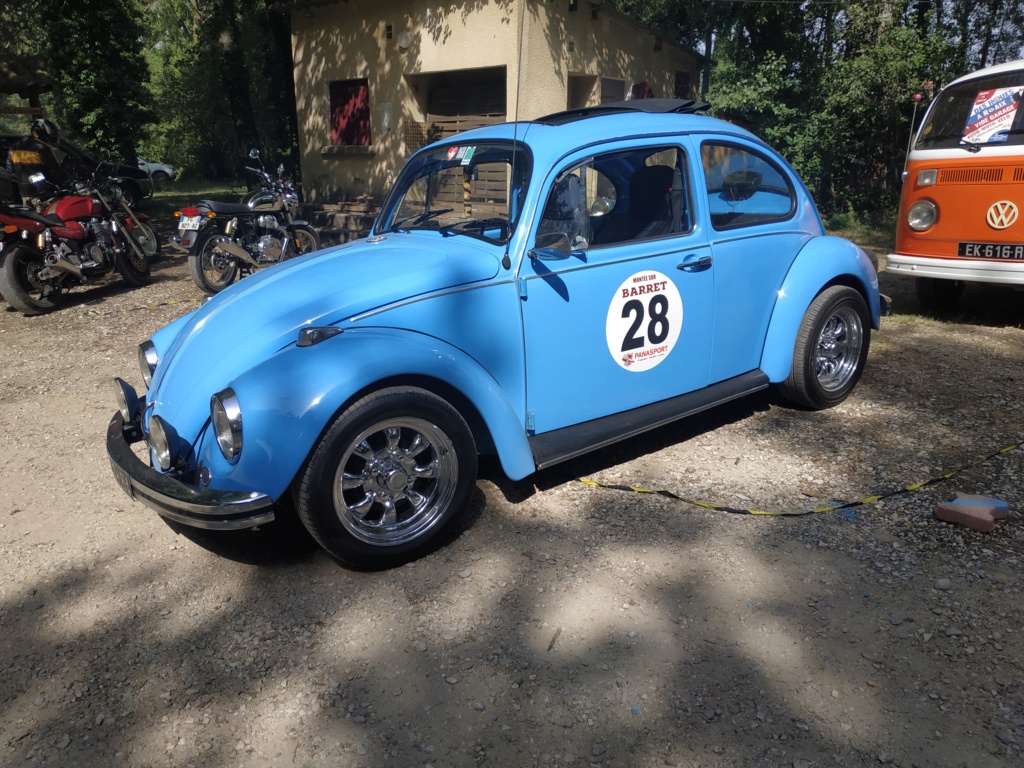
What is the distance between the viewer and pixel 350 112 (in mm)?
14484

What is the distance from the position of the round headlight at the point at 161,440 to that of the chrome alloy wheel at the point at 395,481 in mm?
723

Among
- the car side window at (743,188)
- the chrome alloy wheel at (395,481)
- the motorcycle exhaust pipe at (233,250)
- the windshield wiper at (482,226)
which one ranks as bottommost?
the chrome alloy wheel at (395,481)

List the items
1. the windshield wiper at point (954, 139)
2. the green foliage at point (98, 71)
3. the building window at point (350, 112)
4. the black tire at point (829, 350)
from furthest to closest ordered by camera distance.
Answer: the green foliage at point (98, 71), the building window at point (350, 112), the windshield wiper at point (954, 139), the black tire at point (829, 350)

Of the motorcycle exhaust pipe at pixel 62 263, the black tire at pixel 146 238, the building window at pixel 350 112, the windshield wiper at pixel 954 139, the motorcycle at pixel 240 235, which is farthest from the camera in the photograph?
the building window at pixel 350 112

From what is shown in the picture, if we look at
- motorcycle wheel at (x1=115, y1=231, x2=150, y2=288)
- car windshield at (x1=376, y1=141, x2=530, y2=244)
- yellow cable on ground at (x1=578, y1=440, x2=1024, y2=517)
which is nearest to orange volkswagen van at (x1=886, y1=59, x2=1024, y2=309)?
yellow cable on ground at (x1=578, y1=440, x2=1024, y2=517)

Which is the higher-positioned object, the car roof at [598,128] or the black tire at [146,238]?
the car roof at [598,128]

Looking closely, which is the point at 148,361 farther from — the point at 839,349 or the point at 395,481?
the point at 839,349

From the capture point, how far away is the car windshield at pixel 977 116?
655cm

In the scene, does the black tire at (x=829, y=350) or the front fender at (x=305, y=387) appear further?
the black tire at (x=829, y=350)

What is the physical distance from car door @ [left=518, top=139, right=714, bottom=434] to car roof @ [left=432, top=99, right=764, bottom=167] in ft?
0.28

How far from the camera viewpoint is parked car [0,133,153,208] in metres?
11.6

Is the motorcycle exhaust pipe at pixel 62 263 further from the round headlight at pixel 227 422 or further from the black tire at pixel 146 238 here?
the round headlight at pixel 227 422

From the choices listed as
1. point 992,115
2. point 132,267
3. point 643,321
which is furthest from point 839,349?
point 132,267

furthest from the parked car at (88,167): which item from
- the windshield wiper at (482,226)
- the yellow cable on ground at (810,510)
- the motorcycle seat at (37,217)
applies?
the yellow cable on ground at (810,510)
